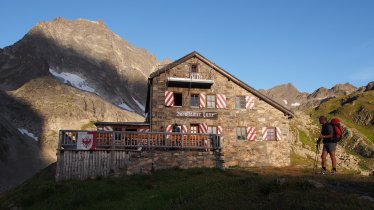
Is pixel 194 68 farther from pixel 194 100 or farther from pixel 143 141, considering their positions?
pixel 143 141

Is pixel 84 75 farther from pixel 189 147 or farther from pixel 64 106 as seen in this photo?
pixel 189 147

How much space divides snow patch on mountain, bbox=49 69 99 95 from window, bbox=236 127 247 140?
10918 cm

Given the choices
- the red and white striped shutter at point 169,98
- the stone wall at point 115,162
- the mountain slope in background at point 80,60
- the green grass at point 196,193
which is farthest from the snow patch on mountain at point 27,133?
the green grass at point 196,193

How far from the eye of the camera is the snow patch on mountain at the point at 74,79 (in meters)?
130

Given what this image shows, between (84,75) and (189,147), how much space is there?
128445mm

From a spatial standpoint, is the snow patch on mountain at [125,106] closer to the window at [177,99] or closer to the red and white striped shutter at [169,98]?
the window at [177,99]

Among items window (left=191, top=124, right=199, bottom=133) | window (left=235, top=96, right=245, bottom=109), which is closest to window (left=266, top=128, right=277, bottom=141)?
window (left=235, top=96, right=245, bottom=109)

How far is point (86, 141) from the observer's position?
63.8 feet

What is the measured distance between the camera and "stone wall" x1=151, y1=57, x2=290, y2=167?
2808 cm

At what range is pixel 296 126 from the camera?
51.3 meters

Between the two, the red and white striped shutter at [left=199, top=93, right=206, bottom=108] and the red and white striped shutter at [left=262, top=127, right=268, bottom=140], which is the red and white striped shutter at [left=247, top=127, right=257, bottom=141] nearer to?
the red and white striped shutter at [left=262, top=127, right=268, bottom=140]

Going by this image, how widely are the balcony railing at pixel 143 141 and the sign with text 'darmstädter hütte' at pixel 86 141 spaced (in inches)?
4.5

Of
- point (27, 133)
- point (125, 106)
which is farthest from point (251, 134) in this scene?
point (125, 106)

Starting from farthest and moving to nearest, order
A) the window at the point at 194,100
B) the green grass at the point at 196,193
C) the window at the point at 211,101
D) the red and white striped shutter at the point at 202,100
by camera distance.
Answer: the window at the point at 211,101
the window at the point at 194,100
the red and white striped shutter at the point at 202,100
the green grass at the point at 196,193
